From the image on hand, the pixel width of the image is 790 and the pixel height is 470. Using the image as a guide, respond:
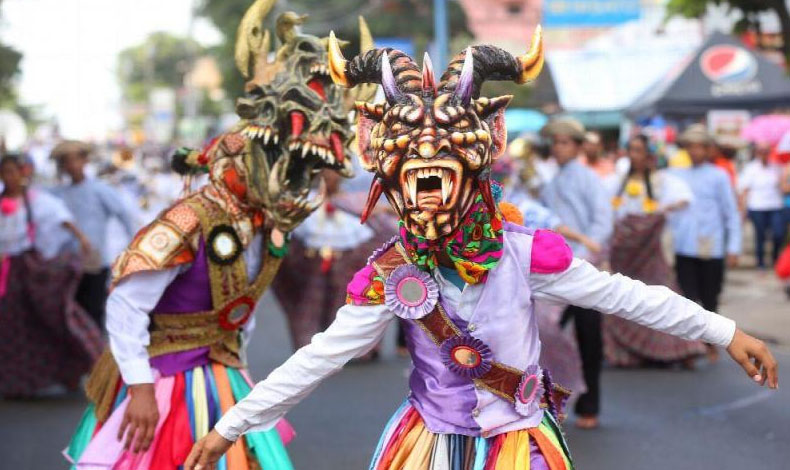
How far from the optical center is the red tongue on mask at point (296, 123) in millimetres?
4557

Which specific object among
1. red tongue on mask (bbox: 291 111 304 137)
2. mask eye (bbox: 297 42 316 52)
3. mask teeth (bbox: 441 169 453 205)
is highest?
mask eye (bbox: 297 42 316 52)

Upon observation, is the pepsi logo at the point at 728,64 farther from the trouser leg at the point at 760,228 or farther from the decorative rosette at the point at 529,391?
the decorative rosette at the point at 529,391

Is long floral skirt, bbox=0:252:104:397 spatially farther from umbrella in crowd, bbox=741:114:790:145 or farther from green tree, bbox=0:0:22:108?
green tree, bbox=0:0:22:108

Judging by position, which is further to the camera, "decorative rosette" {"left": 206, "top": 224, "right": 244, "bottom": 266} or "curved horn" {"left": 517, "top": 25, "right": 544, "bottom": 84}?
"decorative rosette" {"left": 206, "top": 224, "right": 244, "bottom": 266}

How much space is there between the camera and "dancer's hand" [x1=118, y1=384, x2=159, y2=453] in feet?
13.9

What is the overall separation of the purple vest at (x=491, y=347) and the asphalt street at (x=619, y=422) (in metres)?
3.55

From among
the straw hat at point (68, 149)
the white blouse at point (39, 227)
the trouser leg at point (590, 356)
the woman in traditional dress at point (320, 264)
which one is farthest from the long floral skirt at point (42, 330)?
the trouser leg at point (590, 356)

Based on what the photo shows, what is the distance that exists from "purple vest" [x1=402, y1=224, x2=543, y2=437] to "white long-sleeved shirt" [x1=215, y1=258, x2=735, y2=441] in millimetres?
42

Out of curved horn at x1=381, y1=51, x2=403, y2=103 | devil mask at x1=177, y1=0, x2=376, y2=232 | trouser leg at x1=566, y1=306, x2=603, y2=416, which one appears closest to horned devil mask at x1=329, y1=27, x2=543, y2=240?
curved horn at x1=381, y1=51, x2=403, y2=103

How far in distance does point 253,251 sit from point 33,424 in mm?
4534

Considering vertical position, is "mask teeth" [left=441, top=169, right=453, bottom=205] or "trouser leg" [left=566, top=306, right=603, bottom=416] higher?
"mask teeth" [left=441, top=169, right=453, bottom=205]

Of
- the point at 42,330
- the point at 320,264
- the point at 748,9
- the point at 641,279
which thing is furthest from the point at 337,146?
the point at 748,9

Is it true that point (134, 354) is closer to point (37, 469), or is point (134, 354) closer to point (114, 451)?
point (114, 451)

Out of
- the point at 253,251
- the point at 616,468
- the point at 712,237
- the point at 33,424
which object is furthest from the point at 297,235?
the point at 253,251
